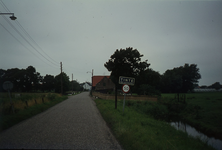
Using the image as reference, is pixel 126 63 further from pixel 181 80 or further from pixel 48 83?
pixel 48 83

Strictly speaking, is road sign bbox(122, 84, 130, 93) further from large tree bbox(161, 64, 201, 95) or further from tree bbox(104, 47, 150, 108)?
large tree bbox(161, 64, 201, 95)

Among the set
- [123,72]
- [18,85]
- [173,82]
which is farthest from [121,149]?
[173,82]

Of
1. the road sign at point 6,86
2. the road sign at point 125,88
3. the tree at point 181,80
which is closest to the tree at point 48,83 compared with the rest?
the tree at point 181,80

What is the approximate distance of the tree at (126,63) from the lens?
1387 cm

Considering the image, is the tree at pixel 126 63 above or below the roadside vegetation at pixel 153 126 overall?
above

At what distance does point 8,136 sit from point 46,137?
1.53 m

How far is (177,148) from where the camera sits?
5086 mm

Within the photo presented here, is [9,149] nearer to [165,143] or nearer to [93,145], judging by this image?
[93,145]

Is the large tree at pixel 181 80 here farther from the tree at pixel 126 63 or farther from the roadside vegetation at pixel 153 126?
the tree at pixel 126 63

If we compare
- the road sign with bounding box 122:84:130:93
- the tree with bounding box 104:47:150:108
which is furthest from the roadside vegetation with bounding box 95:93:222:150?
the tree with bounding box 104:47:150:108

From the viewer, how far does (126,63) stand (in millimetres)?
14078

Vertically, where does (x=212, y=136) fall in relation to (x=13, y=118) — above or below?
below

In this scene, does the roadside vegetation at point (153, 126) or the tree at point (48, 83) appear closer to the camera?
the roadside vegetation at point (153, 126)

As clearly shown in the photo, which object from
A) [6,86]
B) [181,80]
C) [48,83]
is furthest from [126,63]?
[48,83]
